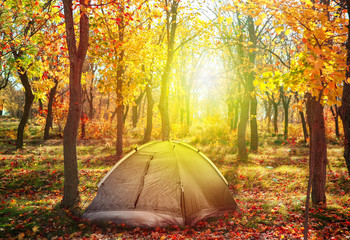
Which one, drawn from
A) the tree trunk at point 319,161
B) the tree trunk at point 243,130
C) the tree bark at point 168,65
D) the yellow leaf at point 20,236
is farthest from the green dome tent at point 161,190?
the tree trunk at point 243,130

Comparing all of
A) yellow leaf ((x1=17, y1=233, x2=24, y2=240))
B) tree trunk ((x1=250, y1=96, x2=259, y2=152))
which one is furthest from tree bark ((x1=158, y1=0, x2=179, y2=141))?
yellow leaf ((x1=17, y1=233, x2=24, y2=240))

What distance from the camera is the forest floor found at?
5.41 metres

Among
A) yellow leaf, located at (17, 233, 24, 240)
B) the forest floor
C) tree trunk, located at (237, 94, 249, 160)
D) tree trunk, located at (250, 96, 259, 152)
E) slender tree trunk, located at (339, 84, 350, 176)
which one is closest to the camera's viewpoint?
slender tree trunk, located at (339, 84, 350, 176)

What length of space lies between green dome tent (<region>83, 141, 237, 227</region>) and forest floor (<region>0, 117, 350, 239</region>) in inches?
10.9

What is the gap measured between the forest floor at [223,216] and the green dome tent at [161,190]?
28 centimetres

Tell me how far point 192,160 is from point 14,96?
5176 cm

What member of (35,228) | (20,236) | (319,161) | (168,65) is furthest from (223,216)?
(168,65)

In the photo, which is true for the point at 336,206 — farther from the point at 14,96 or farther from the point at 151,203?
the point at 14,96

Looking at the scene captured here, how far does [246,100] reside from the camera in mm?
14570

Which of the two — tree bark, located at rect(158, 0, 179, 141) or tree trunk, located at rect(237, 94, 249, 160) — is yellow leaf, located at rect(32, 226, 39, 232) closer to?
tree bark, located at rect(158, 0, 179, 141)

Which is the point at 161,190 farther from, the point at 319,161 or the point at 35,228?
the point at 319,161

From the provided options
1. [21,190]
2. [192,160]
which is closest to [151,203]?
[192,160]

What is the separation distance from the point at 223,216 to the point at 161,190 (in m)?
1.87

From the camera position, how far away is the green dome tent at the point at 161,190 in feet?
20.4
